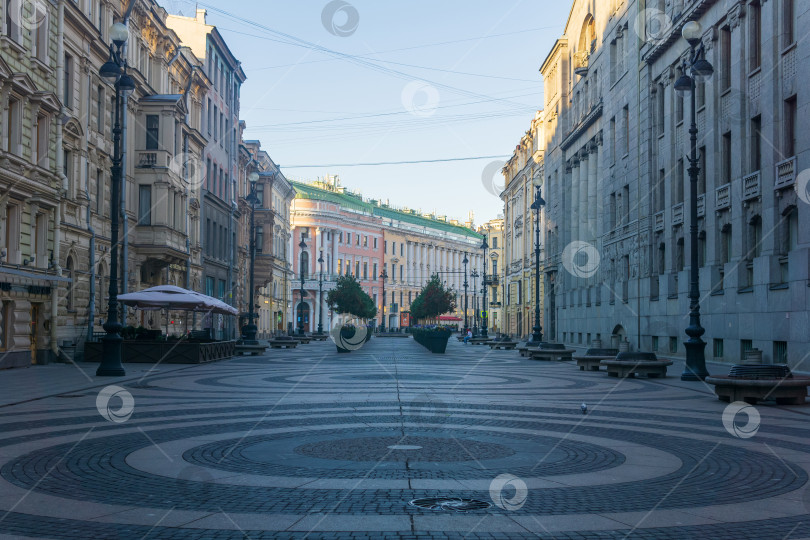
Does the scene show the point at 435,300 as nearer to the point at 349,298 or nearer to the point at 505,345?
the point at 349,298

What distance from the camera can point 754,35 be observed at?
27750mm

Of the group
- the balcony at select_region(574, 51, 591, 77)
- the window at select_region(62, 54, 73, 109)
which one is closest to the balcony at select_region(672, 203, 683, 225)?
the balcony at select_region(574, 51, 591, 77)

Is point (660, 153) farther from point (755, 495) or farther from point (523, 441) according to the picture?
point (755, 495)

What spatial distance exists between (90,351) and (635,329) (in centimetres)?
2452

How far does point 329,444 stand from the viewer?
1005 cm

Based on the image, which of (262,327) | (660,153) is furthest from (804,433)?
(262,327)

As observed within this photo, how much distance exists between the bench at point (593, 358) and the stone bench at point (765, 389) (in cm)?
1039

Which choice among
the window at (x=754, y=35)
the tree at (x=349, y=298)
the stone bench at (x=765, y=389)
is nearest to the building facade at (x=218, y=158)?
the window at (x=754, y=35)

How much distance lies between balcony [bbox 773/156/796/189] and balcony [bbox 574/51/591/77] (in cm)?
3115

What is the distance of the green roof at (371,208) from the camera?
12256cm

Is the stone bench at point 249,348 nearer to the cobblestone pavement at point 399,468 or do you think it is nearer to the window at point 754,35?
the cobblestone pavement at point 399,468

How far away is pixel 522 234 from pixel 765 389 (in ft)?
242

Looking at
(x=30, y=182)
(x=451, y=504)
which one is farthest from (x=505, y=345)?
(x=451, y=504)

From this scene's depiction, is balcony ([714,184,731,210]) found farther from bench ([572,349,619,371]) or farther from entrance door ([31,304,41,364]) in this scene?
entrance door ([31,304,41,364])
